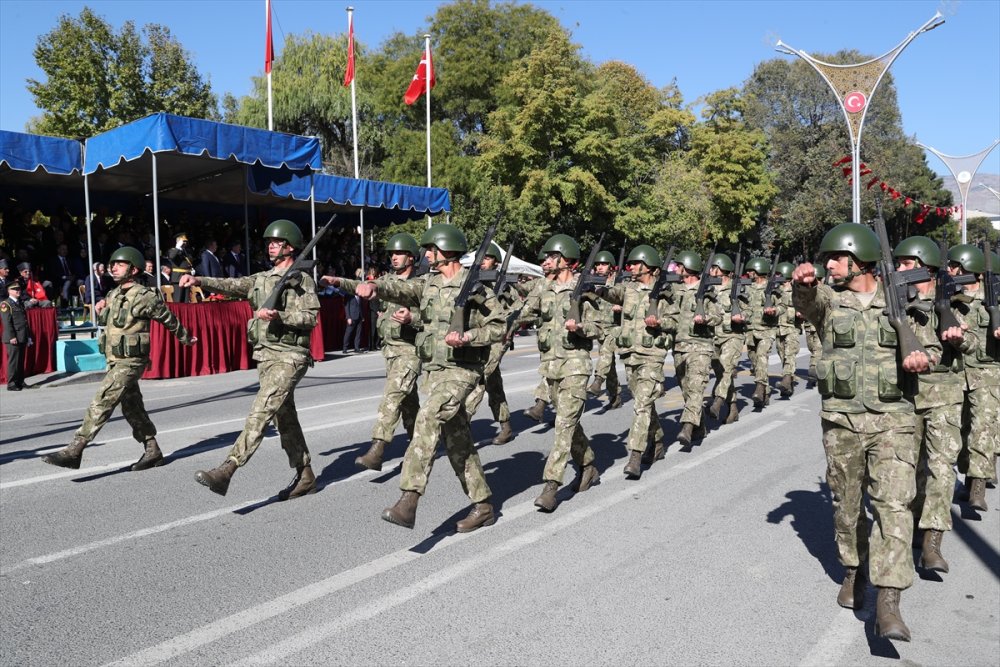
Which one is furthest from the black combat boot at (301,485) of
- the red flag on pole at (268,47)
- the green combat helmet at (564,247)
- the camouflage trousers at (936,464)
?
the red flag on pole at (268,47)

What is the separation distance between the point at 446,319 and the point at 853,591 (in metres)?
3.01

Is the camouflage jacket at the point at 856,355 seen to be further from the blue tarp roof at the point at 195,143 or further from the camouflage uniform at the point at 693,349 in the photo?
the blue tarp roof at the point at 195,143

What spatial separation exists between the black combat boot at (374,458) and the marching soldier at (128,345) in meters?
1.88

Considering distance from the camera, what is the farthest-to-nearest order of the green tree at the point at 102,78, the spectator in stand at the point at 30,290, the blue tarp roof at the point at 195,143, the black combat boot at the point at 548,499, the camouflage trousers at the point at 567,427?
1. the green tree at the point at 102,78
2. the spectator in stand at the point at 30,290
3. the blue tarp roof at the point at 195,143
4. the camouflage trousers at the point at 567,427
5. the black combat boot at the point at 548,499

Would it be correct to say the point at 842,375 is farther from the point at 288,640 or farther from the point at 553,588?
the point at 288,640

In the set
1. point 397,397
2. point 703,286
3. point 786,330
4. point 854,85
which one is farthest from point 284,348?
point 854,85

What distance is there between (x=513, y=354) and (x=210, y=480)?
13.9m

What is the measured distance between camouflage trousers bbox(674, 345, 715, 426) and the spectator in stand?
12.1 m

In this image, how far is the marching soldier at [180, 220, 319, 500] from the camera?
6.28 meters

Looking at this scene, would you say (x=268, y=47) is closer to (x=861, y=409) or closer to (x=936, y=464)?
(x=936, y=464)

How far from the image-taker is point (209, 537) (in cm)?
545

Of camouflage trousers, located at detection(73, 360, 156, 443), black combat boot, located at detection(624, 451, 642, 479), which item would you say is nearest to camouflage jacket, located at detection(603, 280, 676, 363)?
black combat boot, located at detection(624, 451, 642, 479)

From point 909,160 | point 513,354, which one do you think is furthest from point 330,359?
point 909,160

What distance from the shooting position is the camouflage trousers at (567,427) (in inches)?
246
